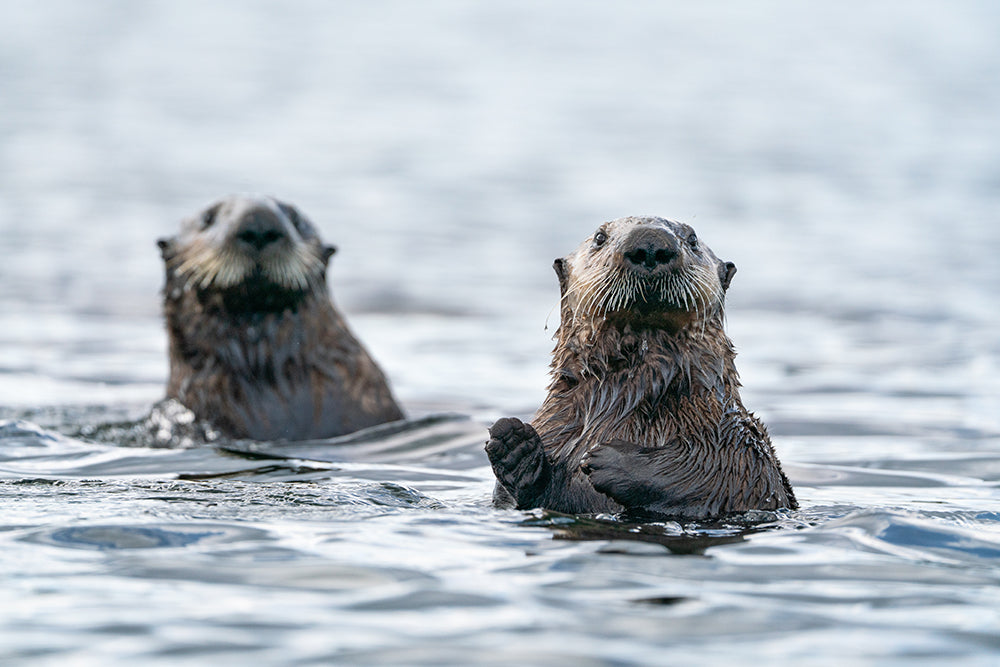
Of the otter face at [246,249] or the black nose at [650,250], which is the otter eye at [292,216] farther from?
the black nose at [650,250]

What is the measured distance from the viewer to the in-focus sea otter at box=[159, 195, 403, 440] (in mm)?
7848

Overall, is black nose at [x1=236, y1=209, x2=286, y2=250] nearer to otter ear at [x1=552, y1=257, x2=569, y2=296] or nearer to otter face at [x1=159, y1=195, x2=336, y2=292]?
otter face at [x1=159, y1=195, x2=336, y2=292]

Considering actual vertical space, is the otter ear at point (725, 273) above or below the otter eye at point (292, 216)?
below

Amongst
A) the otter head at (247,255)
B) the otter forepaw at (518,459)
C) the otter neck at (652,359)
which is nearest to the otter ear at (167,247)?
the otter head at (247,255)

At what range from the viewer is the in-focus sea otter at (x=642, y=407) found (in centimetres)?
535

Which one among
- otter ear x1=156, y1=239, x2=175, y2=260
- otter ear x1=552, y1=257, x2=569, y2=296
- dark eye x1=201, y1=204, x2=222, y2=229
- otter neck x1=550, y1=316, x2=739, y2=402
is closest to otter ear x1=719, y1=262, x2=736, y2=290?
otter neck x1=550, y1=316, x2=739, y2=402

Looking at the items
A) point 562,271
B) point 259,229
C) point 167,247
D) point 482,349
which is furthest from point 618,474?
point 482,349

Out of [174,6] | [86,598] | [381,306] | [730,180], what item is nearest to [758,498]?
[86,598]

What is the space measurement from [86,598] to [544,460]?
190 cm

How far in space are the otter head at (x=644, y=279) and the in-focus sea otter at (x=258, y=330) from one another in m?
2.45

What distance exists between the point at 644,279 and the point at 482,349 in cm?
750

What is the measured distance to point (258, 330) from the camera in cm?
810

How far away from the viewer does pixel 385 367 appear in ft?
39.4

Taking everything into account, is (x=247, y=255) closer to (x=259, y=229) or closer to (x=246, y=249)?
(x=246, y=249)
